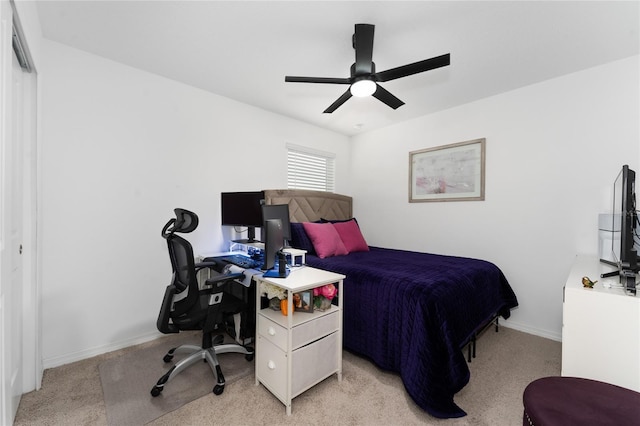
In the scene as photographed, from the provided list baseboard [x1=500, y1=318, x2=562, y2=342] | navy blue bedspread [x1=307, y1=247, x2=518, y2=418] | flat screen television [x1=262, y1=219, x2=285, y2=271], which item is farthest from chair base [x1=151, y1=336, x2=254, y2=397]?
baseboard [x1=500, y1=318, x2=562, y2=342]

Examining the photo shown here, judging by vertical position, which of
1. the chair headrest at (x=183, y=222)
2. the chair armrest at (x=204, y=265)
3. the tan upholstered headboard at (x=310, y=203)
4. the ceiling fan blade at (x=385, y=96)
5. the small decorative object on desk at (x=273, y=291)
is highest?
the ceiling fan blade at (x=385, y=96)

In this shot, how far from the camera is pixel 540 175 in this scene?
9.24 feet

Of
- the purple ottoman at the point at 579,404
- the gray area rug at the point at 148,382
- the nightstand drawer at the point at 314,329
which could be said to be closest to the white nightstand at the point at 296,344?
the nightstand drawer at the point at 314,329

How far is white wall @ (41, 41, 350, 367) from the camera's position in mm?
2201

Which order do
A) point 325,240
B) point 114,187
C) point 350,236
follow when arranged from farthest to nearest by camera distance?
point 350,236 < point 325,240 < point 114,187

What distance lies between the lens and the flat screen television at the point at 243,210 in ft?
8.89

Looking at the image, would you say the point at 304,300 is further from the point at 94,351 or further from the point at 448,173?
the point at 448,173

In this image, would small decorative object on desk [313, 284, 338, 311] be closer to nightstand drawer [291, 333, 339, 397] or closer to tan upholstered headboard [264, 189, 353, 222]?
nightstand drawer [291, 333, 339, 397]

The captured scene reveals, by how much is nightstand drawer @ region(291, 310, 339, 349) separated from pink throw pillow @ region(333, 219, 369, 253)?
1.38m

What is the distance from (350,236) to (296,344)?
1.82m

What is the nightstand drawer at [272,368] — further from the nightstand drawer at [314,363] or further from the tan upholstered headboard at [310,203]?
the tan upholstered headboard at [310,203]

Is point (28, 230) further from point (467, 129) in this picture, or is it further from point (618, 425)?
point (467, 129)

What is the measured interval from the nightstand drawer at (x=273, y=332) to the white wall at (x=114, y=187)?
1.45 metres

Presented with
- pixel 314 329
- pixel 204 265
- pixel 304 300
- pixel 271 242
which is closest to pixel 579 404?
pixel 314 329
